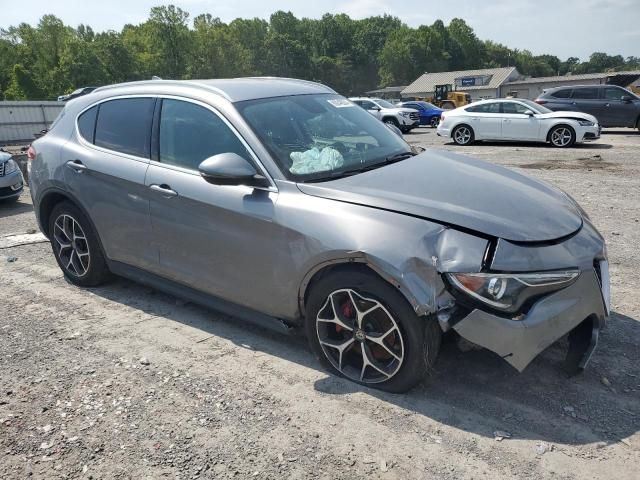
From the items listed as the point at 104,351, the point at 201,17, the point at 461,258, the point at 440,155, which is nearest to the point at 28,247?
the point at 104,351

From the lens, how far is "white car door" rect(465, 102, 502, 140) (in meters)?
16.0

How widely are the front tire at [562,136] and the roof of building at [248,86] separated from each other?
41.0 feet

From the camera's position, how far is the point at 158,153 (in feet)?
12.5

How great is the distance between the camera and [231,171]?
3.10 metres

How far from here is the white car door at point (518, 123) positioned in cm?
1531

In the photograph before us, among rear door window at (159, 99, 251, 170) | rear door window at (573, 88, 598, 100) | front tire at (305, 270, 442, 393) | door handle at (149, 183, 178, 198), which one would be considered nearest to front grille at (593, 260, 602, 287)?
front tire at (305, 270, 442, 393)

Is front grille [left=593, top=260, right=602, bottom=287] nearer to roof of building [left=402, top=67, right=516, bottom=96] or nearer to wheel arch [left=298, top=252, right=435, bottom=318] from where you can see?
wheel arch [left=298, top=252, right=435, bottom=318]

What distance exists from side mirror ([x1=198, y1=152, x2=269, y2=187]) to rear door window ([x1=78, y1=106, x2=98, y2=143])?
1777 mm

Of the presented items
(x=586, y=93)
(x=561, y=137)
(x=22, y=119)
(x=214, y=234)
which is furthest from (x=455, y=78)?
(x=214, y=234)

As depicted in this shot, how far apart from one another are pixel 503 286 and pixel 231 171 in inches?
65.0

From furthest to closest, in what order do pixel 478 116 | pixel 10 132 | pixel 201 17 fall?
1. pixel 201 17
2. pixel 10 132
3. pixel 478 116

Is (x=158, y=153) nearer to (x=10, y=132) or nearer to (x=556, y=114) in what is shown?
(x=556, y=114)

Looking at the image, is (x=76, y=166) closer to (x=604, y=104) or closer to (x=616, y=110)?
(x=604, y=104)

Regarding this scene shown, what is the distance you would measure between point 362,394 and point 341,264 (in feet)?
2.50
